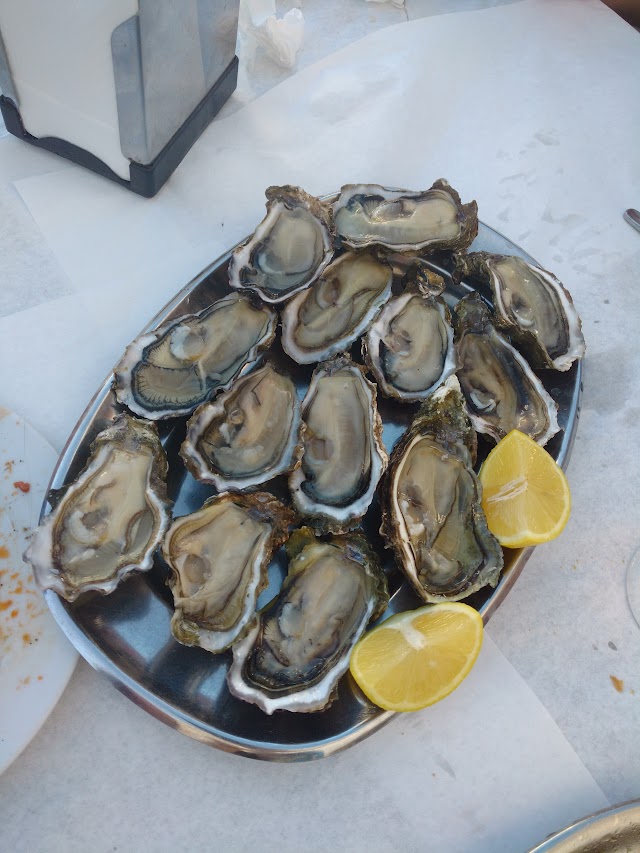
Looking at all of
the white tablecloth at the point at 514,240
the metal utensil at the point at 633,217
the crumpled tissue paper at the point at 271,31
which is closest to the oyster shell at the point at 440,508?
the white tablecloth at the point at 514,240

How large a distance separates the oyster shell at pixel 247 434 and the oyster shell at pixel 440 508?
0.22m

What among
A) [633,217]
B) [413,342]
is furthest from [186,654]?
[633,217]

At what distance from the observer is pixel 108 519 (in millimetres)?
1263

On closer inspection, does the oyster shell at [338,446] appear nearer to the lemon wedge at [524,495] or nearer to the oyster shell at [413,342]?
the oyster shell at [413,342]

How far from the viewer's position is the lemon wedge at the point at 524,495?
1212mm

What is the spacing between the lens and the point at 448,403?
4.33 ft

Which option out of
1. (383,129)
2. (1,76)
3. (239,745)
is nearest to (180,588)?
(239,745)

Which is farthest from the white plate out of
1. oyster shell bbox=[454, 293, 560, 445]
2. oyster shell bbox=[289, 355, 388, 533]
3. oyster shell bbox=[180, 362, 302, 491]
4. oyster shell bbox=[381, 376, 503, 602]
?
oyster shell bbox=[454, 293, 560, 445]

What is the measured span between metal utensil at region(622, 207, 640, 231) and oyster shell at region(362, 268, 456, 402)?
26.7 inches

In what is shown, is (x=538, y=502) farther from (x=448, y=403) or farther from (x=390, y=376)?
(x=390, y=376)

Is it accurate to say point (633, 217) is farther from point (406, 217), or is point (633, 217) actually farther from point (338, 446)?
point (338, 446)

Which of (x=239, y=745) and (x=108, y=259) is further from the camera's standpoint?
(x=108, y=259)

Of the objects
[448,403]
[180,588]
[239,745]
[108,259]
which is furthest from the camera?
[108,259]

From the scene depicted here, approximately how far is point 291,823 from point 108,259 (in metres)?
1.32
